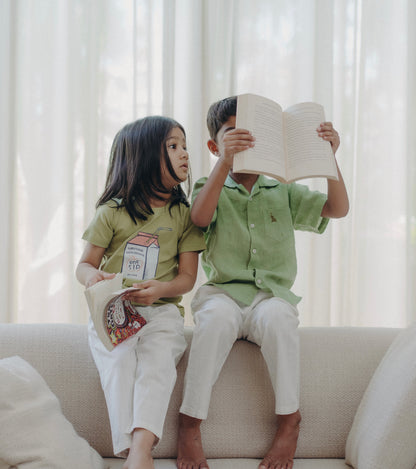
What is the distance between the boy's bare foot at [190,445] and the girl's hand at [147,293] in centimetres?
27

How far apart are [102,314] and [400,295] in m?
1.37

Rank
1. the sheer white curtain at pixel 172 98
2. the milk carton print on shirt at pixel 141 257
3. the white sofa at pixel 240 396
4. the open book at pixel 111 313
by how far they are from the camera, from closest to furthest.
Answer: the open book at pixel 111 313 → the white sofa at pixel 240 396 → the milk carton print on shirt at pixel 141 257 → the sheer white curtain at pixel 172 98

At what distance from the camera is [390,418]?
101 centimetres

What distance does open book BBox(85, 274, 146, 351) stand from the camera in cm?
107

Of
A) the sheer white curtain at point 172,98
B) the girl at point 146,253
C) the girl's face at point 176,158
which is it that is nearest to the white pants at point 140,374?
the girl at point 146,253

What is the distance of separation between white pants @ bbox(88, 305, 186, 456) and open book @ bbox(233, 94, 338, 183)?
16.8 inches

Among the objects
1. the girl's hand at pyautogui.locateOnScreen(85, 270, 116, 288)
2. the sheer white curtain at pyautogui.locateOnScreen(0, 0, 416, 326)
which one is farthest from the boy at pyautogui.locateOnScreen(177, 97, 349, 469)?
the sheer white curtain at pyautogui.locateOnScreen(0, 0, 416, 326)

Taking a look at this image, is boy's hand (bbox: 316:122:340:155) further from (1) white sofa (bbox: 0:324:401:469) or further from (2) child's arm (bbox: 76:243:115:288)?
(2) child's arm (bbox: 76:243:115:288)

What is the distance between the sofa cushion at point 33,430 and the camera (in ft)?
3.10

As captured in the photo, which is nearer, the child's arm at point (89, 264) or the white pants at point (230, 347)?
the white pants at point (230, 347)

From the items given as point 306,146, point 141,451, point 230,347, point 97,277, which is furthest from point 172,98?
point 141,451

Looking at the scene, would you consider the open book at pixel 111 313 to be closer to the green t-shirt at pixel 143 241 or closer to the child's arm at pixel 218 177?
the green t-shirt at pixel 143 241

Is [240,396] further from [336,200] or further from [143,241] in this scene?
[336,200]

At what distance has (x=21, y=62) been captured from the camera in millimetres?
1936
